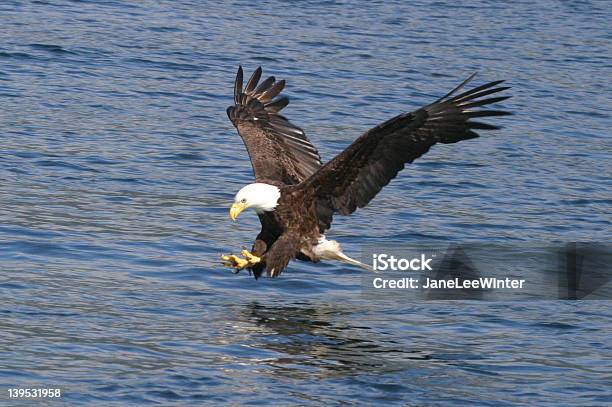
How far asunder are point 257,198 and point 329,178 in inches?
19.0

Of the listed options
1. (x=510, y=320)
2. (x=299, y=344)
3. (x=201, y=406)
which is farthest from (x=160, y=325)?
(x=510, y=320)

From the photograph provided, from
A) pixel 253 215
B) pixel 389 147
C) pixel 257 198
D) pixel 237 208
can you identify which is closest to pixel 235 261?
pixel 237 208

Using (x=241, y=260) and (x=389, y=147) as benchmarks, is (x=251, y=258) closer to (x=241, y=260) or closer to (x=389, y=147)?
(x=241, y=260)

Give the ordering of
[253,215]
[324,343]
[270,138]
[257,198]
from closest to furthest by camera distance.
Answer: [324,343] < [257,198] < [270,138] < [253,215]

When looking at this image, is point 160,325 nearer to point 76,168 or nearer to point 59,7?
point 76,168

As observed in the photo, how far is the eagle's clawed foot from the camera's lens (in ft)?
28.8

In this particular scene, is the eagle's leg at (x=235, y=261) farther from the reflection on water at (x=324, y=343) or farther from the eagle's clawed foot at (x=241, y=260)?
the reflection on water at (x=324, y=343)

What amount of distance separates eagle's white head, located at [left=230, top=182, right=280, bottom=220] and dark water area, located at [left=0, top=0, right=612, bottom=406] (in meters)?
0.61

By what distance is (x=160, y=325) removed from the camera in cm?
823

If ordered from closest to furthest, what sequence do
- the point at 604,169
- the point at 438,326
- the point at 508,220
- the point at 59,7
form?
the point at 438,326
the point at 508,220
the point at 604,169
the point at 59,7

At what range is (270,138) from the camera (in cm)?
1016

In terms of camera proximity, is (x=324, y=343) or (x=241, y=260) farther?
(x=241, y=260)

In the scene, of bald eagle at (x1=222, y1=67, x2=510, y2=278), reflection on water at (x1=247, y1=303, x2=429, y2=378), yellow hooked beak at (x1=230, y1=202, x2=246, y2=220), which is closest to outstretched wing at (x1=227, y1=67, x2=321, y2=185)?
bald eagle at (x1=222, y1=67, x2=510, y2=278)

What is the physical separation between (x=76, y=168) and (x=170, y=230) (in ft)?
6.13
